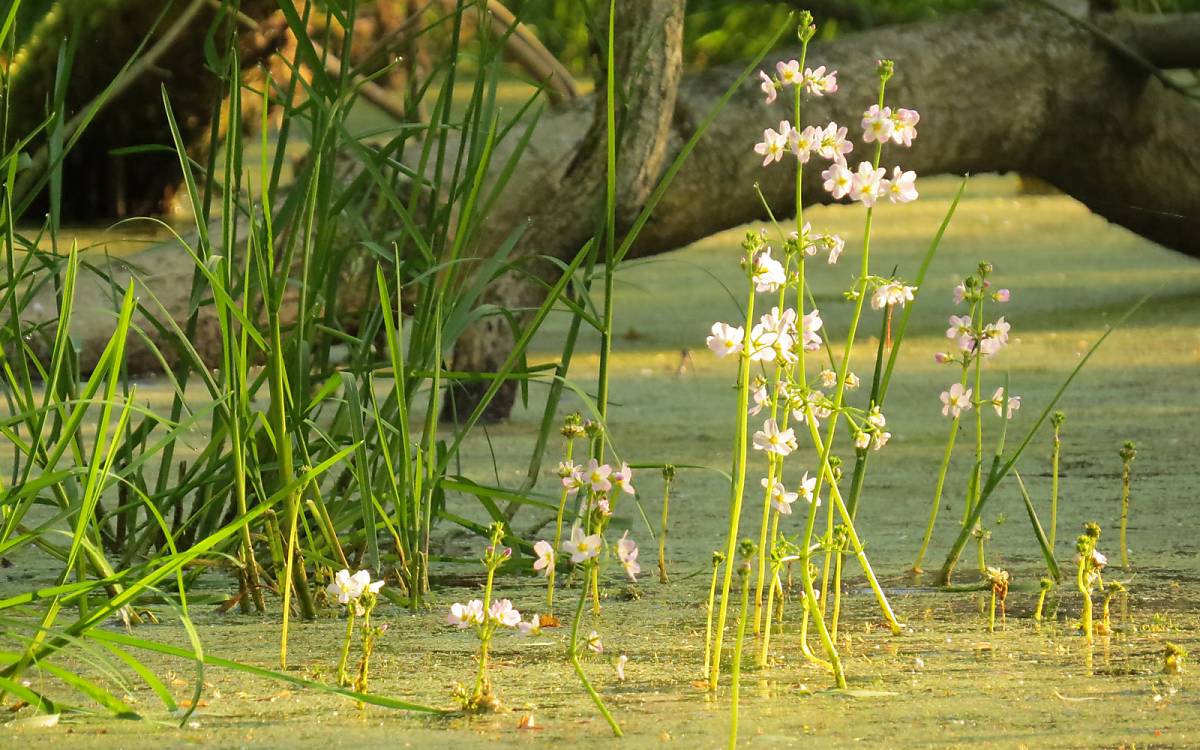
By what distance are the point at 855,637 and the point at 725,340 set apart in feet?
1.22

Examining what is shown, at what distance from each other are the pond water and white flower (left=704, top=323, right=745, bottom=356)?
24 cm

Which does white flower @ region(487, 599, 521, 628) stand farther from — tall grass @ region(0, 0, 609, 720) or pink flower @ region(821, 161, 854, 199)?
pink flower @ region(821, 161, 854, 199)

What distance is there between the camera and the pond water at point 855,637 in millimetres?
1185

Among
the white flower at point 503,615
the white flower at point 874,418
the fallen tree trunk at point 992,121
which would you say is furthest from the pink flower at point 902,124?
the fallen tree trunk at point 992,121

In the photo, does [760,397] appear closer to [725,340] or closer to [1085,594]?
[725,340]

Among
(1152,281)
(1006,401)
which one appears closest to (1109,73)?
(1152,281)

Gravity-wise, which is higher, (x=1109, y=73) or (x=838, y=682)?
(x=1109, y=73)

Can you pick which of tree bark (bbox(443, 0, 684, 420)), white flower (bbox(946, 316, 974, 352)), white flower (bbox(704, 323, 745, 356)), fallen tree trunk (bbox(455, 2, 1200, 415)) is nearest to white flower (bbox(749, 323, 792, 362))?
white flower (bbox(704, 323, 745, 356))

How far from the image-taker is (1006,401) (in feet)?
5.51

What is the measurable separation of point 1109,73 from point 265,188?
2474mm

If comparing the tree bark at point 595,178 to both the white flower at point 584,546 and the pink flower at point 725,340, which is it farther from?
the pink flower at point 725,340

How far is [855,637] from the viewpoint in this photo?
146 centimetres

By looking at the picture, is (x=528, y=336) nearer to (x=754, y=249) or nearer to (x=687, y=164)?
(x=754, y=249)

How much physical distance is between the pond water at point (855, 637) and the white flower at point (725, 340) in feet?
0.78
